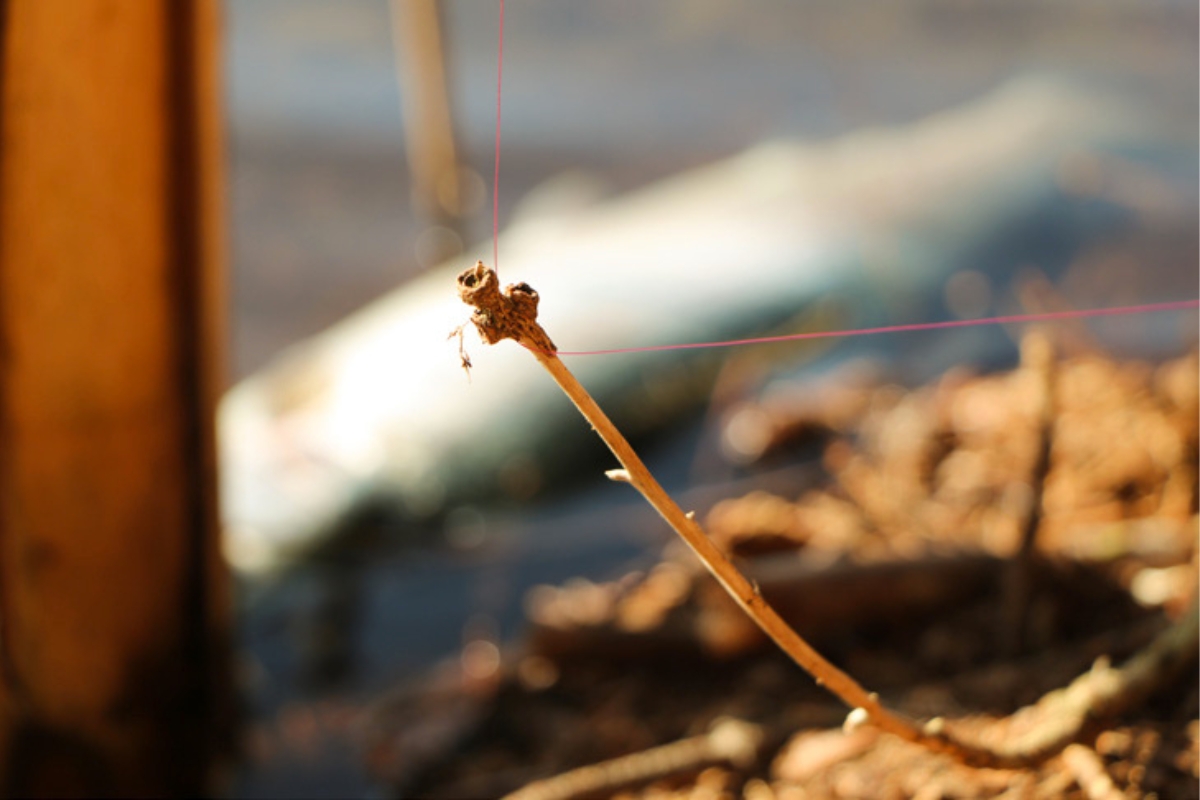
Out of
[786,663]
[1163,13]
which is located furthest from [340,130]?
[786,663]

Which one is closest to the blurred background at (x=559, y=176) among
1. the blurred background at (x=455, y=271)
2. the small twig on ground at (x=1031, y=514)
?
the blurred background at (x=455, y=271)

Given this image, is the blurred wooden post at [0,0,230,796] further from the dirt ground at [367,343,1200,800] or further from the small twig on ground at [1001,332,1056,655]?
the small twig on ground at [1001,332,1056,655]

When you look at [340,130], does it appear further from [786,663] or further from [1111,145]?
[786,663]

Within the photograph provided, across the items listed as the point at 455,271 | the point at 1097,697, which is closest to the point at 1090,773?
the point at 1097,697

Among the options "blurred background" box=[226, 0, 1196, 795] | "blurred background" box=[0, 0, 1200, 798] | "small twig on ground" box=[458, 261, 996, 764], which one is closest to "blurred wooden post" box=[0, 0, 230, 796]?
"blurred background" box=[0, 0, 1200, 798]

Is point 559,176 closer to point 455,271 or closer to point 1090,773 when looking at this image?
point 455,271
